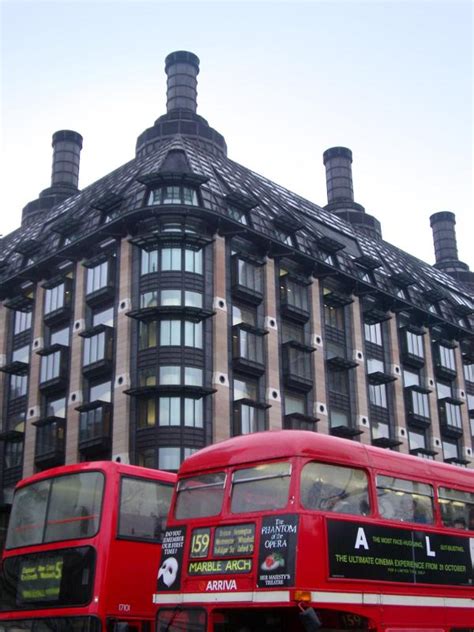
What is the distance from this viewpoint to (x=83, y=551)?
1731 cm

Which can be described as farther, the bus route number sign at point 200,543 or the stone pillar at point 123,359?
the stone pillar at point 123,359

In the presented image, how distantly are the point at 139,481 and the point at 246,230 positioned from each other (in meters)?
30.3

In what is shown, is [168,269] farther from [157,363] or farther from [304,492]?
[304,492]

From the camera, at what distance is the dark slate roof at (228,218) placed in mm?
49375

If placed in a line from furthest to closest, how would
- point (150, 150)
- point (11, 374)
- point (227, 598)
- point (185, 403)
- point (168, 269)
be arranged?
point (150, 150) < point (11, 374) < point (168, 269) < point (185, 403) < point (227, 598)

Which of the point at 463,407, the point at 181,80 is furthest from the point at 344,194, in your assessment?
the point at 463,407

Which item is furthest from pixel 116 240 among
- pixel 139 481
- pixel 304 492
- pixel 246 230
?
pixel 304 492

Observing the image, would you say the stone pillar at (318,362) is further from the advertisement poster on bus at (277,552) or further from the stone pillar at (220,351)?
the advertisement poster on bus at (277,552)

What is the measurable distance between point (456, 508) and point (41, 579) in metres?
8.86

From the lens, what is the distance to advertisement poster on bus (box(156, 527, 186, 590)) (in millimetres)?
15859

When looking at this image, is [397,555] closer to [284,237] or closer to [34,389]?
[34,389]

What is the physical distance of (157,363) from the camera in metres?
43.1

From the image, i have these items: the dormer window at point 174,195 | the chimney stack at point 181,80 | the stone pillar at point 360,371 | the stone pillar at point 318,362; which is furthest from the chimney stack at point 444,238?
the dormer window at point 174,195

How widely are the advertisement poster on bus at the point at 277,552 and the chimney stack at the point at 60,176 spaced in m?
60.3
